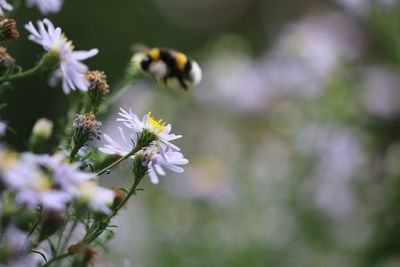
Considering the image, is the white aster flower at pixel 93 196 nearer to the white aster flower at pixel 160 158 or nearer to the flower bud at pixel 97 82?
the white aster flower at pixel 160 158

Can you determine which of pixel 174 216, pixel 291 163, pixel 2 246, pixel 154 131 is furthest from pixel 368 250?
pixel 2 246

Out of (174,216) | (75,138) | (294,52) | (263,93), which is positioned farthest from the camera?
(263,93)

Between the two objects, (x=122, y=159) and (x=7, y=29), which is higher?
(x=7, y=29)

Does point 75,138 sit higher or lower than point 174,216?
lower

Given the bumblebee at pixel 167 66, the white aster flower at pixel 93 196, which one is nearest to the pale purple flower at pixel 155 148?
the white aster flower at pixel 93 196

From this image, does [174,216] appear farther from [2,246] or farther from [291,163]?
[2,246]

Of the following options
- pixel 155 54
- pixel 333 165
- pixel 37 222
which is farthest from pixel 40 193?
pixel 333 165

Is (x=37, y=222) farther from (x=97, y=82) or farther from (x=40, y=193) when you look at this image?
(x=97, y=82)
